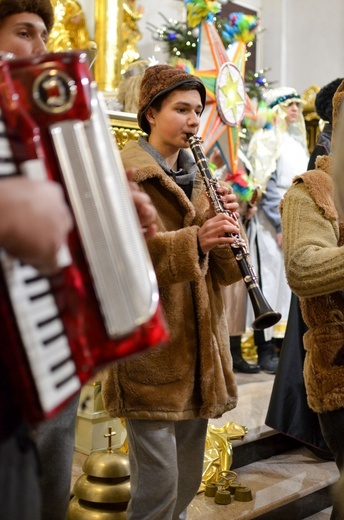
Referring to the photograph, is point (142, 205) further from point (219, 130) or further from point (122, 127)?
point (219, 130)

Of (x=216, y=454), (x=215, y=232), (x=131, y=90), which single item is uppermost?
(x=131, y=90)

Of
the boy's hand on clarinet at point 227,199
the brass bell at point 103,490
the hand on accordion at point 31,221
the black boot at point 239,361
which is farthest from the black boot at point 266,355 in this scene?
the hand on accordion at point 31,221

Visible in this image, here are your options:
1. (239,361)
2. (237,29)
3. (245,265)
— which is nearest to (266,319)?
(245,265)

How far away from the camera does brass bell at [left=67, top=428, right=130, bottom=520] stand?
2.36 meters

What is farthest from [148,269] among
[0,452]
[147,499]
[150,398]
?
[147,499]

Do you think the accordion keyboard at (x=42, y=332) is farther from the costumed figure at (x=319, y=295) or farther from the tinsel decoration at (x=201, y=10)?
the tinsel decoration at (x=201, y=10)

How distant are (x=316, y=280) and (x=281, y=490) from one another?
160cm

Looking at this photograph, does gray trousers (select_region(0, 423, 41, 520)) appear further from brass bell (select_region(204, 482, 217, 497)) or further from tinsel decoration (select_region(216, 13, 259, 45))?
tinsel decoration (select_region(216, 13, 259, 45))

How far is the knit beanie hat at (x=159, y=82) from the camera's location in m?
2.10

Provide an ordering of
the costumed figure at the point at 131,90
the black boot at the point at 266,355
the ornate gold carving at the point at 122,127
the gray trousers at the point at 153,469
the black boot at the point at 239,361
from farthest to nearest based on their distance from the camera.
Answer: the black boot at the point at 266,355 < the black boot at the point at 239,361 < the costumed figure at the point at 131,90 < the ornate gold carving at the point at 122,127 < the gray trousers at the point at 153,469

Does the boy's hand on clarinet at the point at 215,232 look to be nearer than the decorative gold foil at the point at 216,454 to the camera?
Yes

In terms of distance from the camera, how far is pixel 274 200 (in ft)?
17.5

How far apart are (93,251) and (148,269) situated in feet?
0.31

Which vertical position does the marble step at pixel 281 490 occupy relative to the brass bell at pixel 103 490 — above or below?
below
